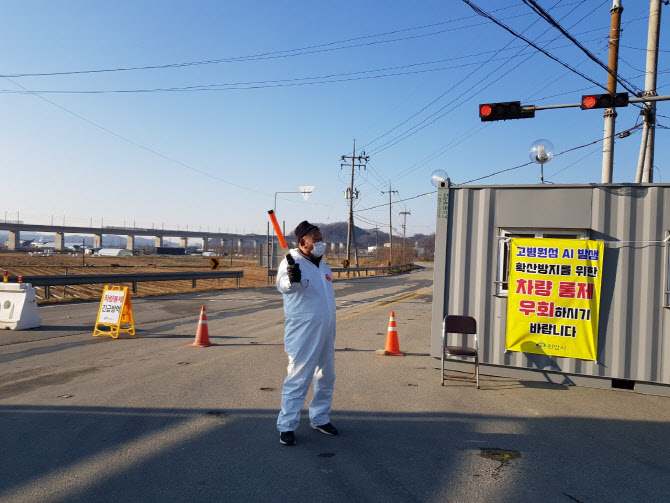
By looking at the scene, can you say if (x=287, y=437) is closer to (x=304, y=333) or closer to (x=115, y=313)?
(x=304, y=333)

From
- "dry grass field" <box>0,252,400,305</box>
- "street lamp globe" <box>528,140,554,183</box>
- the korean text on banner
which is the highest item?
"street lamp globe" <box>528,140,554,183</box>

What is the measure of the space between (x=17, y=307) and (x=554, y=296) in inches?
448

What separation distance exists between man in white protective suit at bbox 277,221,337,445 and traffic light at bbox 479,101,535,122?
7658 mm

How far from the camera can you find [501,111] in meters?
11.4

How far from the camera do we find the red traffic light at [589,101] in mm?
10891

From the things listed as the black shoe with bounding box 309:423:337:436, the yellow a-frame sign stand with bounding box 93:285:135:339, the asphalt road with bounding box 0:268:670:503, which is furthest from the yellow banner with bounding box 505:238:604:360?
the yellow a-frame sign stand with bounding box 93:285:135:339

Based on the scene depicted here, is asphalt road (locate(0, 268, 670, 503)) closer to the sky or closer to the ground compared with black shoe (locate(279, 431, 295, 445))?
closer to the ground

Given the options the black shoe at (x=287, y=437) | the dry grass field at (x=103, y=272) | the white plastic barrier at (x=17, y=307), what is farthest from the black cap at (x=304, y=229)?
the dry grass field at (x=103, y=272)

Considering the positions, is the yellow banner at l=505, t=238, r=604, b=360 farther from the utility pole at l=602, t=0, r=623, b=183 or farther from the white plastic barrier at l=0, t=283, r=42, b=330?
the white plastic barrier at l=0, t=283, r=42, b=330

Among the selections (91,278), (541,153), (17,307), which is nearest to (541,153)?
(541,153)

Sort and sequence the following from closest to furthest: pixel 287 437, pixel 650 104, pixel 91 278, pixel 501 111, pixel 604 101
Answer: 1. pixel 287 437
2. pixel 604 101
3. pixel 501 111
4. pixel 650 104
5. pixel 91 278

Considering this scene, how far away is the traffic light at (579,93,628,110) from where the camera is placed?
10.7 meters

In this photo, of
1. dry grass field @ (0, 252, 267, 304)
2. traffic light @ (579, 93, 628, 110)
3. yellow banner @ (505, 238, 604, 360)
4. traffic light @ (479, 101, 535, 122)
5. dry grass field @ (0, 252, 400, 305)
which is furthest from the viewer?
dry grass field @ (0, 252, 267, 304)

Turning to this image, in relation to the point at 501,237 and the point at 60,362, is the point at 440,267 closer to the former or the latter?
the point at 501,237
